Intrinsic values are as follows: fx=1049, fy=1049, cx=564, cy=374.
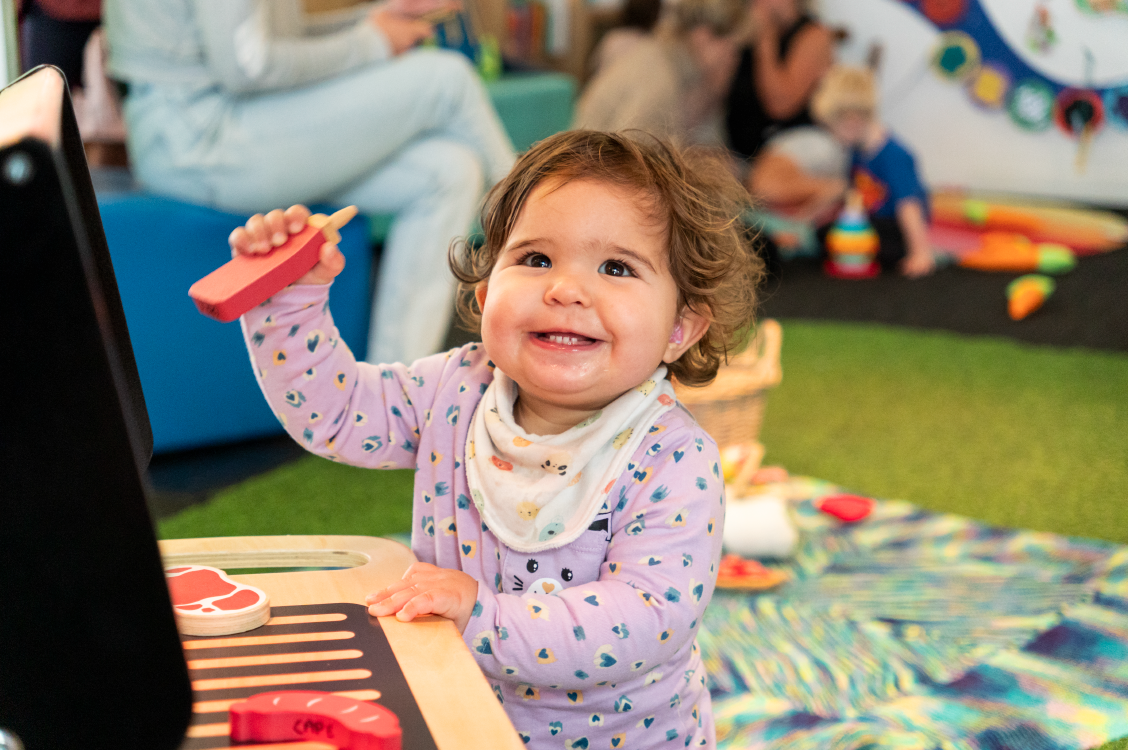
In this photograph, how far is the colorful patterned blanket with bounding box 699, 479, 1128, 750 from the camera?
3.89ft

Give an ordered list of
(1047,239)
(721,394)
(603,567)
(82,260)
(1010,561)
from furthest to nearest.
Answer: (1047,239) → (721,394) → (1010,561) → (603,567) → (82,260)

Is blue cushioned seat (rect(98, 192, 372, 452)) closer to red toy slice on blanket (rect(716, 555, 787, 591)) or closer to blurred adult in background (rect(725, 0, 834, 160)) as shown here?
red toy slice on blanket (rect(716, 555, 787, 591))

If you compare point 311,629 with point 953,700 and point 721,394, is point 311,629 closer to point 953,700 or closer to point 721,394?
point 953,700

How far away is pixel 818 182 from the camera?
3.73 meters

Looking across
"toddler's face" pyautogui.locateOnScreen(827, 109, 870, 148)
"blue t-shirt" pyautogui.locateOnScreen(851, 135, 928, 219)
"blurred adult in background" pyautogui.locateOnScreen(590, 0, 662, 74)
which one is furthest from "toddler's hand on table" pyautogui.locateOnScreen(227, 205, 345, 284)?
"blurred adult in background" pyautogui.locateOnScreen(590, 0, 662, 74)

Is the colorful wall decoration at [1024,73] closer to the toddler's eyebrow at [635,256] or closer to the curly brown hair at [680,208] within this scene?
the curly brown hair at [680,208]

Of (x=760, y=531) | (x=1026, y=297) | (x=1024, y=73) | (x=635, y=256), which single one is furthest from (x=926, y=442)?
(x=1024, y=73)

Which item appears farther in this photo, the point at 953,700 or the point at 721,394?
the point at 721,394

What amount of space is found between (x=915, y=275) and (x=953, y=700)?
241 centimetres

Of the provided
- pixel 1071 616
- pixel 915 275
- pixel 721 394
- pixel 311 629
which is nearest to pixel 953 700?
pixel 1071 616

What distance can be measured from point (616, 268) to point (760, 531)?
925 millimetres

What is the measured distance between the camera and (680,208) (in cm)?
78

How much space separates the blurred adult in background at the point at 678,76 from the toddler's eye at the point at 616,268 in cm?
257

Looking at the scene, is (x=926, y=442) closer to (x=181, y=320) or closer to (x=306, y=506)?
(x=306, y=506)
